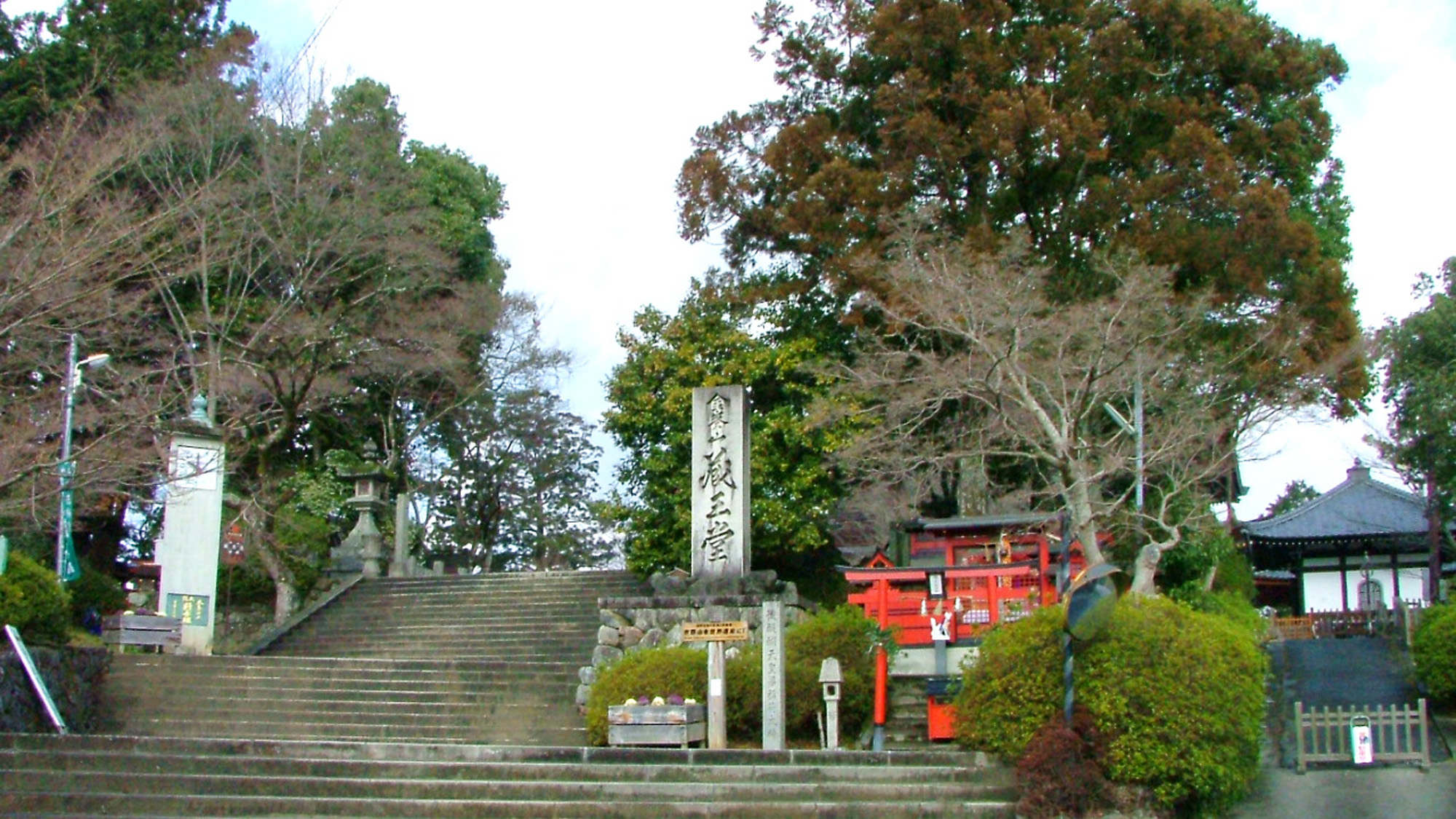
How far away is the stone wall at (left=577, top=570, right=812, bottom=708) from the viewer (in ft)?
54.2

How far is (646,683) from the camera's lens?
1445 centimetres

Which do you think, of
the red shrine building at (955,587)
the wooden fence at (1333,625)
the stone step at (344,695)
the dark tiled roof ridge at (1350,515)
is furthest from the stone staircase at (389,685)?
the dark tiled roof ridge at (1350,515)

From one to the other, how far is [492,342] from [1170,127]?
14.9 m

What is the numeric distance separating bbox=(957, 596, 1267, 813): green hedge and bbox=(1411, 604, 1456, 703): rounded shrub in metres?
5.93

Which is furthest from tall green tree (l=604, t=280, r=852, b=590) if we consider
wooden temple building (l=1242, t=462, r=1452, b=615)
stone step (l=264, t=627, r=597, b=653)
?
wooden temple building (l=1242, t=462, r=1452, b=615)

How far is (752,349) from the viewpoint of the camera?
855 inches

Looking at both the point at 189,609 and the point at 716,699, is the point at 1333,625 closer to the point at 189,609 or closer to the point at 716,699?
the point at 716,699

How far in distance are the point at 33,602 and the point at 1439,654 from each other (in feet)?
54.3

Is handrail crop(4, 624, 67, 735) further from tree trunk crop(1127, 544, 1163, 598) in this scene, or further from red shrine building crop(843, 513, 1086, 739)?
tree trunk crop(1127, 544, 1163, 598)

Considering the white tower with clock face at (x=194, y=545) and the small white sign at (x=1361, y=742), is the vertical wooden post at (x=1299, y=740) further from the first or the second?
the white tower with clock face at (x=194, y=545)

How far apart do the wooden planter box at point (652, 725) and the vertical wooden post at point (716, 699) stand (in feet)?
0.76

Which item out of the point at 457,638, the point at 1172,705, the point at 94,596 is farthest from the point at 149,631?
the point at 1172,705

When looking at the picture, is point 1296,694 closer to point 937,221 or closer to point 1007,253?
point 1007,253

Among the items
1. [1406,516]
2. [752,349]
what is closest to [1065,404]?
[752,349]
